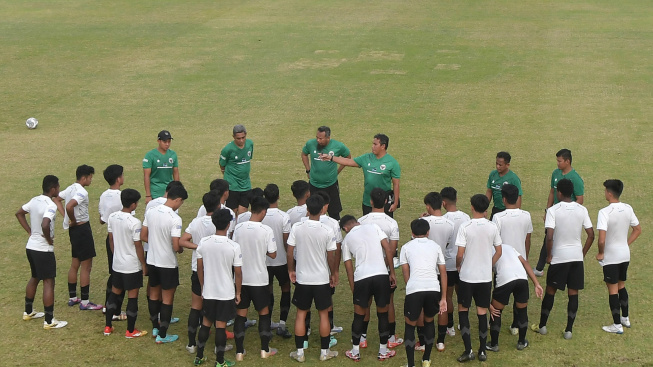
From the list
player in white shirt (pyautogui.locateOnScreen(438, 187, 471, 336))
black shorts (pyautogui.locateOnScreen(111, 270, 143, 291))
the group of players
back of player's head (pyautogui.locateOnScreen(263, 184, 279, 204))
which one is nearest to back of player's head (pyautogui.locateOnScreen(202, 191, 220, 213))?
the group of players

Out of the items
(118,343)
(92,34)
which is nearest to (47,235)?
(118,343)

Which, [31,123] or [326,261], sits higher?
[31,123]

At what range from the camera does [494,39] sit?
A: 2748 centimetres

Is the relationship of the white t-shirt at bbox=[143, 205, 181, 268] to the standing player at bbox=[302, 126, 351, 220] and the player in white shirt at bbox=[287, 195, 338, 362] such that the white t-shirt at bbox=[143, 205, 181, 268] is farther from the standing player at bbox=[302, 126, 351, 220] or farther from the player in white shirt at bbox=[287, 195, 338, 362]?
the standing player at bbox=[302, 126, 351, 220]

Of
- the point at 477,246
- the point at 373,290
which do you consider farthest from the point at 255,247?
the point at 477,246

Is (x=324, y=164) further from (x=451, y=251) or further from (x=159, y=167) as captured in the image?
(x=451, y=251)

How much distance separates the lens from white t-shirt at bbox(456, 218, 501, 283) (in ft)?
29.9

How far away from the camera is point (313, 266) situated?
923 cm

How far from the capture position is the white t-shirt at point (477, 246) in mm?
9102

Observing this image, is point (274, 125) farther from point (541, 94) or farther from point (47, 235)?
point (47, 235)

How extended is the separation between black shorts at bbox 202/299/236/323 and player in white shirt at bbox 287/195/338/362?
863 millimetres

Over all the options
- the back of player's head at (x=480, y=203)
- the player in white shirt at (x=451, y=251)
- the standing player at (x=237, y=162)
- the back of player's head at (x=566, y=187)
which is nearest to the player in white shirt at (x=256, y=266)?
the player in white shirt at (x=451, y=251)

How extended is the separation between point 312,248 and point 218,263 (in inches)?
47.0

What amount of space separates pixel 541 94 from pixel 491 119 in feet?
9.23
